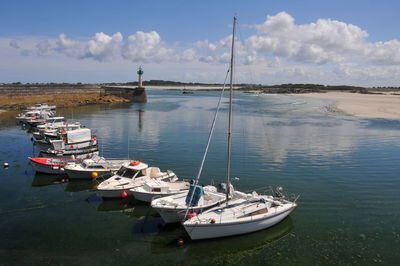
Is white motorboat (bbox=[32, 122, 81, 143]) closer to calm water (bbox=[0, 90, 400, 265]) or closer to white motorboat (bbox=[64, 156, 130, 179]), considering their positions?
calm water (bbox=[0, 90, 400, 265])

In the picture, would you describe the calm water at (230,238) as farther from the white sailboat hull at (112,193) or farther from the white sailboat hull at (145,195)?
the white sailboat hull at (145,195)

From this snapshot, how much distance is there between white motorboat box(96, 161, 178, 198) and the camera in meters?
25.7

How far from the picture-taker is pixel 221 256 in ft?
60.1

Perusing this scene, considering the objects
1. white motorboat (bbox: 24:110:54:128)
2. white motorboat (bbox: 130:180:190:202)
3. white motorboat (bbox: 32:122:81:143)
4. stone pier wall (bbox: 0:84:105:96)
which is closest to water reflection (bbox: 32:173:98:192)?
white motorboat (bbox: 130:180:190:202)

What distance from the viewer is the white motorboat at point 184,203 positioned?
20969 millimetres

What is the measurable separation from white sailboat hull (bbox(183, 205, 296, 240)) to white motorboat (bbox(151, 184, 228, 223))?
1.93 m

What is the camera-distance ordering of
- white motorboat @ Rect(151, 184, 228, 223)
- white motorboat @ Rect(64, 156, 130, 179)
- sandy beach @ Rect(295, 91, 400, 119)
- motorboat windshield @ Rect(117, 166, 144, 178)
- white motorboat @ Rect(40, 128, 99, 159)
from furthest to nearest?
1. sandy beach @ Rect(295, 91, 400, 119)
2. white motorboat @ Rect(40, 128, 99, 159)
3. white motorboat @ Rect(64, 156, 130, 179)
4. motorboat windshield @ Rect(117, 166, 144, 178)
5. white motorboat @ Rect(151, 184, 228, 223)

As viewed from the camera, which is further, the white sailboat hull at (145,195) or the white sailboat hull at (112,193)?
the white sailboat hull at (112,193)

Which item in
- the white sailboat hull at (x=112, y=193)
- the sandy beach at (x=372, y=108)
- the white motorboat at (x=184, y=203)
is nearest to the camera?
the white motorboat at (x=184, y=203)

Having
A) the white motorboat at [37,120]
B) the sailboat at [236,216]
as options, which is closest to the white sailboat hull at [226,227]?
A: the sailboat at [236,216]

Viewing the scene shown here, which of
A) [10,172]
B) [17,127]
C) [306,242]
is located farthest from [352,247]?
[17,127]

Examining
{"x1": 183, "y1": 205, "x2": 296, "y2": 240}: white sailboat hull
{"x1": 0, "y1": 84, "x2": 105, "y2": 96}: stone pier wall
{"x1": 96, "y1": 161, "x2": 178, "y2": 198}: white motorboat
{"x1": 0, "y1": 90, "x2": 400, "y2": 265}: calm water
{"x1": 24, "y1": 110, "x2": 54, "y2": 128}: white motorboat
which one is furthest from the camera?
{"x1": 0, "y1": 84, "x2": 105, "y2": 96}: stone pier wall

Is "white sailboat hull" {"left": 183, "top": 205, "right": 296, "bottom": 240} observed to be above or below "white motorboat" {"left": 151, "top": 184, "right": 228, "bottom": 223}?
below

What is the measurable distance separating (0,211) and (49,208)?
3.14 meters
